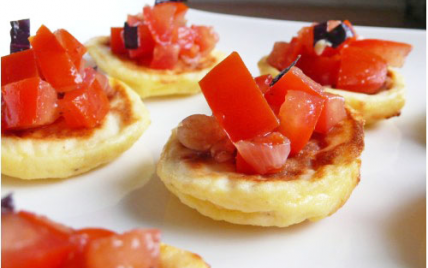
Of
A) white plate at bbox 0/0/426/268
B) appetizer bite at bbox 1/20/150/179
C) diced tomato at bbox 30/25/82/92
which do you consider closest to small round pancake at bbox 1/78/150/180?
appetizer bite at bbox 1/20/150/179

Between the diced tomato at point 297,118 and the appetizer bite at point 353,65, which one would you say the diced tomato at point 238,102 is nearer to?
the diced tomato at point 297,118

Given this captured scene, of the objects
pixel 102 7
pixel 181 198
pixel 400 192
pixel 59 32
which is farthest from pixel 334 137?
pixel 102 7

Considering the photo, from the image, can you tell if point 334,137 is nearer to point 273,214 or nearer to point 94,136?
point 273,214

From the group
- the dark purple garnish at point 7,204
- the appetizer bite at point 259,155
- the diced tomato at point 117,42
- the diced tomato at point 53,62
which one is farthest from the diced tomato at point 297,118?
the diced tomato at point 117,42

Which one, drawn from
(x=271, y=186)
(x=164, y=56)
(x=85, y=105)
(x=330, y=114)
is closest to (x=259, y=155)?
(x=271, y=186)

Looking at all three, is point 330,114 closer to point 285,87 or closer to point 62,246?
point 285,87

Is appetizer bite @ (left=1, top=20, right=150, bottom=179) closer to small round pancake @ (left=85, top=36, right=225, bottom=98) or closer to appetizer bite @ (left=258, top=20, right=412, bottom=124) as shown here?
Answer: small round pancake @ (left=85, top=36, right=225, bottom=98)
